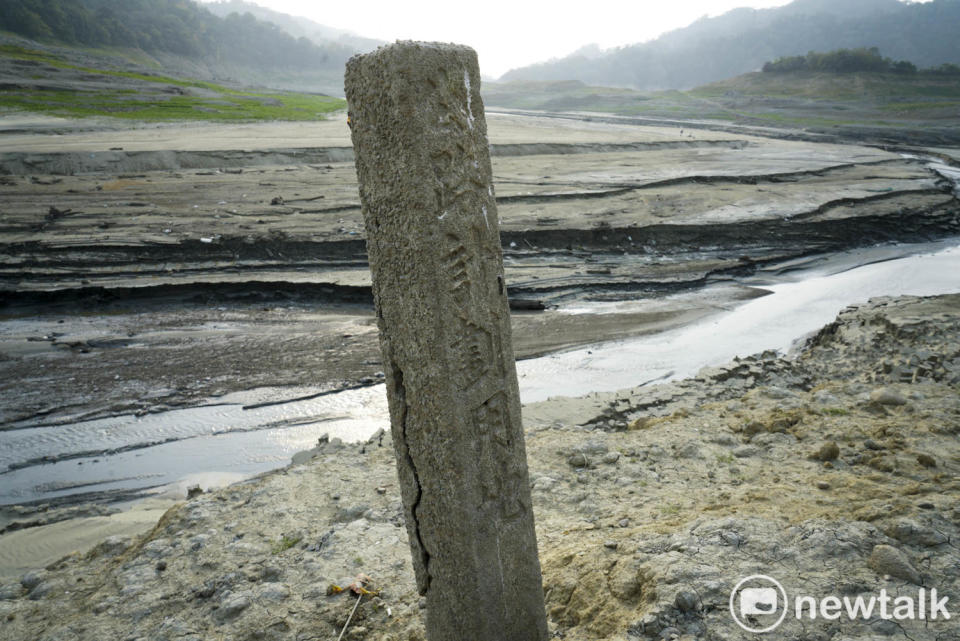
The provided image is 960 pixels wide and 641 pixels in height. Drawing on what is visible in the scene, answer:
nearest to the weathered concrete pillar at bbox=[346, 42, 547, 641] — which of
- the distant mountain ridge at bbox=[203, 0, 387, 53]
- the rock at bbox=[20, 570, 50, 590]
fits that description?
the rock at bbox=[20, 570, 50, 590]

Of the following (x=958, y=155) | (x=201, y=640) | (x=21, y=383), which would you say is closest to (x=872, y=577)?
(x=201, y=640)

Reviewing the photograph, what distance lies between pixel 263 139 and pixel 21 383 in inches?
550

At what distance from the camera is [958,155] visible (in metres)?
22.2

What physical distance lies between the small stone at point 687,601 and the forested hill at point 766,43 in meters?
56.7

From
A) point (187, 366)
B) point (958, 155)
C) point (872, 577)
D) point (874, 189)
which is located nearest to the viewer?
point (872, 577)

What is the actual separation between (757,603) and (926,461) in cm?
201

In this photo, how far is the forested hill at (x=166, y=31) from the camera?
42.3 meters

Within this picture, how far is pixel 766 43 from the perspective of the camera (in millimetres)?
74812

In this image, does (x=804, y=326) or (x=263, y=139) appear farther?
(x=263, y=139)

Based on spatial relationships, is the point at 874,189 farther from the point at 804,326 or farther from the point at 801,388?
the point at 801,388

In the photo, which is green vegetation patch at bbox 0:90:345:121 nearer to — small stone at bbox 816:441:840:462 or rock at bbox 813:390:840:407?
rock at bbox 813:390:840:407

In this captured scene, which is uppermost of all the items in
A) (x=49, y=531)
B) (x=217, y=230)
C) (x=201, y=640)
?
(x=217, y=230)

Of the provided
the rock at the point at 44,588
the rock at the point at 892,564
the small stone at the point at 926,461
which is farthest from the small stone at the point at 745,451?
the rock at the point at 44,588

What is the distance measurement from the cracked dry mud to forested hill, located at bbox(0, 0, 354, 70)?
160ft
